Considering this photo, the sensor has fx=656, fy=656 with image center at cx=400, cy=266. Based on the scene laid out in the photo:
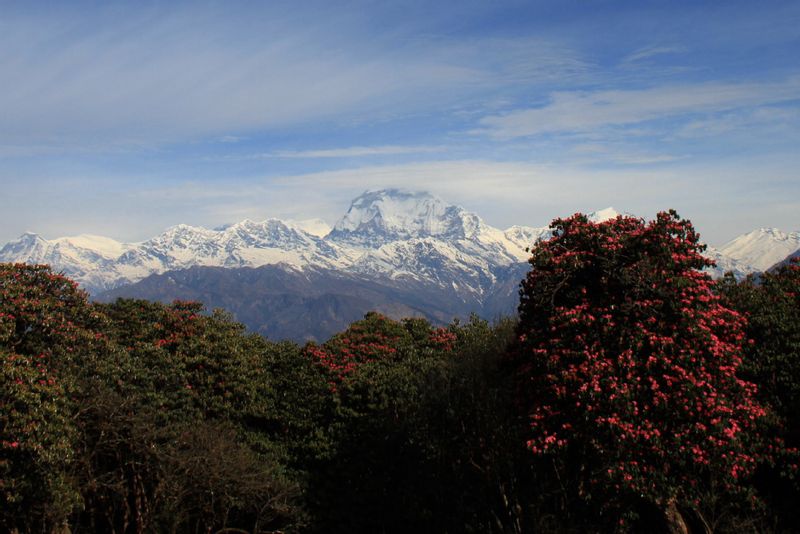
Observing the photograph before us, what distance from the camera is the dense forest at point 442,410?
19609 millimetres

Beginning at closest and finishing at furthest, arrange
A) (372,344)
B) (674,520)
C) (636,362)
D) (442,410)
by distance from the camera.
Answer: (636,362), (674,520), (442,410), (372,344)

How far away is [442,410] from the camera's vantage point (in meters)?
29.6

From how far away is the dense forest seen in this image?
19.6 metres

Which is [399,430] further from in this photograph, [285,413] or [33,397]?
[33,397]

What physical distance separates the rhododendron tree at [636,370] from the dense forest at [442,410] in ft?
0.23

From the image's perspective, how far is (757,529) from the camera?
21984 mm

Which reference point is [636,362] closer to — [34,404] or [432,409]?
[432,409]

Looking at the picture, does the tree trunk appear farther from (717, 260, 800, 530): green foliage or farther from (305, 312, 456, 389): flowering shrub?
(305, 312, 456, 389): flowering shrub

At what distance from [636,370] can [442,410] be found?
11615 mm

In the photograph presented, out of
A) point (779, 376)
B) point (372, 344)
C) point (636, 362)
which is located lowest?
point (372, 344)

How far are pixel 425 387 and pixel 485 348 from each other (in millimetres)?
3772

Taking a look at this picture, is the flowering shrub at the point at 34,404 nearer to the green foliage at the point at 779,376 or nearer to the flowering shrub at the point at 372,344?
the flowering shrub at the point at 372,344

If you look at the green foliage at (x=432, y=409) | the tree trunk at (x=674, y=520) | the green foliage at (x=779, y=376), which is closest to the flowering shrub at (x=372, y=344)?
the green foliage at (x=432, y=409)

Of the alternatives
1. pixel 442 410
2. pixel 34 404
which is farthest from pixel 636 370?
pixel 34 404
